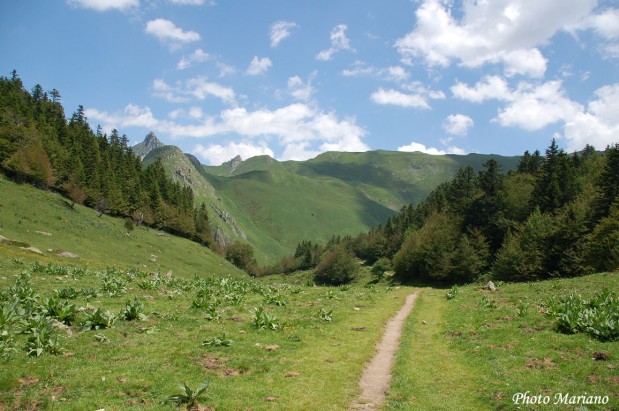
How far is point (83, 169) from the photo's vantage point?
402 feet

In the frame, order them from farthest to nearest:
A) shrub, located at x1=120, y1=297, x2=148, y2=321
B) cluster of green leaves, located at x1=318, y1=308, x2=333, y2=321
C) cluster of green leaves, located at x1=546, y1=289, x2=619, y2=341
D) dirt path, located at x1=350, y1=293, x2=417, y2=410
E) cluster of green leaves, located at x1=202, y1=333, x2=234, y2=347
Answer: cluster of green leaves, located at x1=318, y1=308, x2=333, y2=321 → shrub, located at x1=120, y1=297, x2=148, y2=321 → cluster of green leaves, located at x1=546, y1=289, x2=619, y2=341 → cluster of green leaves, located at x1=202, y1=333, x2=234, y2=347 → dirt path, located at x1=350, y1=293, x2=417, y2=410

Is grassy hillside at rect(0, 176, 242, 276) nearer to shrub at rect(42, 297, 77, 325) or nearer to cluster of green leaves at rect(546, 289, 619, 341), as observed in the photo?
shrub at rect(42, 297, 77, 325)

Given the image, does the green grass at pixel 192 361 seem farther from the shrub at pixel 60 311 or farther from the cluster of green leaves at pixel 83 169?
the cluster of green leaves at pixel 83 169

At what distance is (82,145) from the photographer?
143 meters

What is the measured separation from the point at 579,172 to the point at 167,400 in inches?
5004

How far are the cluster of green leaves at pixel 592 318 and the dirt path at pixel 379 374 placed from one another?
8490 mm

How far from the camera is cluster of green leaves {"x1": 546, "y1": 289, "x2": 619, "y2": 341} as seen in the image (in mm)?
16953

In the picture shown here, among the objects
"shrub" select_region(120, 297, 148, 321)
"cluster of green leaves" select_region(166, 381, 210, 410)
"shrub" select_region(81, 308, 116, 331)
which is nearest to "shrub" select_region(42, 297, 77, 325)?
"shrub" select_region(81, 308, 116, 331)

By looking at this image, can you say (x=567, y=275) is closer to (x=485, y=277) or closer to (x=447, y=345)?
(x=485, y=277)

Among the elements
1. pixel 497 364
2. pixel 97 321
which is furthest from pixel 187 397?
pixel 497 364

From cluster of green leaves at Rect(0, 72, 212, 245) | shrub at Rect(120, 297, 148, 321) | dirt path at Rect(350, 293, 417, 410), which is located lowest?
dirt path at Rect(350, 293, 417, 410)

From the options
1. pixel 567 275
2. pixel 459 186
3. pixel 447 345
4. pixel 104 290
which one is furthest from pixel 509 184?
pixel 104 290

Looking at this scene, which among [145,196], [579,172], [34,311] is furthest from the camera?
[145,196]

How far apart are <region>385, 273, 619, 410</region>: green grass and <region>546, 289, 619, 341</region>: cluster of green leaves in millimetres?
516
